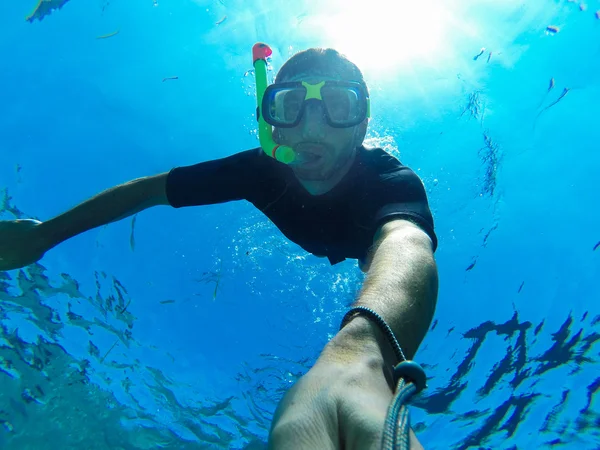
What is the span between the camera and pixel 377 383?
117 cm

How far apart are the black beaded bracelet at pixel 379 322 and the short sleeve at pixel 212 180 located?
325 centimetres

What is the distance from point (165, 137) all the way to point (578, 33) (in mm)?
9492

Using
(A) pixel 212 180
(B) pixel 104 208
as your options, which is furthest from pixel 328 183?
(B) pixel 104 208

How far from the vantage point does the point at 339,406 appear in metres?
1.03

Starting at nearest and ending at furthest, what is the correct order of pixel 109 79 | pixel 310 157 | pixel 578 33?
pixel 310 157 → pixel 578 33 → pixel 109 79

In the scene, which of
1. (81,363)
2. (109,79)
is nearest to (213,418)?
(81,363)

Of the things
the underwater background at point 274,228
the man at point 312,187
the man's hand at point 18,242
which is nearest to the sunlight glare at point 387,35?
the underwater background at point 274,228

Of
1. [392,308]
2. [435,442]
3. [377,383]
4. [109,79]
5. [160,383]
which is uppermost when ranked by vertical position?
[109,79]

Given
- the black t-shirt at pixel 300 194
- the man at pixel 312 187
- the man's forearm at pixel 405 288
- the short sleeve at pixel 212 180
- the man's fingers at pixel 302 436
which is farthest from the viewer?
the short sleeve at pixel 212 180

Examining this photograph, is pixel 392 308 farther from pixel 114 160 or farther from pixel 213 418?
pixel 213 418

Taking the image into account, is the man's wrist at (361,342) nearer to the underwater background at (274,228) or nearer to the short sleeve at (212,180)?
the short sleeve at (212,180)

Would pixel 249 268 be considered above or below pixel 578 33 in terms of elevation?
below

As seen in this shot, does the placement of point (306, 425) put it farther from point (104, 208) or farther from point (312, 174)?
point (104, 208)

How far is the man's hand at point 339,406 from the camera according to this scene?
955mm
